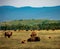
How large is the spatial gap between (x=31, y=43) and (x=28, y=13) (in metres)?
0.50

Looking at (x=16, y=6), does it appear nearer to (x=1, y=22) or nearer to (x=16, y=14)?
(x=16, y=14)

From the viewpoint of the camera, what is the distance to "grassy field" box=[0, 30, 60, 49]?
2736mm

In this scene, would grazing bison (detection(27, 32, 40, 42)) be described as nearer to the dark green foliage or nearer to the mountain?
the dark green foliage

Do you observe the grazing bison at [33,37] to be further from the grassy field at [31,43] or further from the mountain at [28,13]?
the mountain at [28,13]

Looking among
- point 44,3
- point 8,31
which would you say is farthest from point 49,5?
point 8,31

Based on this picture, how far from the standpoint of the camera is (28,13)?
290 centimetres

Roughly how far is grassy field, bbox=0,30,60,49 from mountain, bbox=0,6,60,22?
25cm

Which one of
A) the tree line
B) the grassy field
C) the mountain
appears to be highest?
the mountain

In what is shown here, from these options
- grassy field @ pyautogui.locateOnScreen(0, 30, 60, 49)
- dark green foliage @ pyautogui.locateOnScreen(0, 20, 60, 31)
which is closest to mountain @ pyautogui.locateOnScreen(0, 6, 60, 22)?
dark green foliage @ pyautogui.locateOnScreen(0, 20, 60, 31)

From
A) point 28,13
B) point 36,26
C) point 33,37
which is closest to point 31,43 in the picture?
point 33,37

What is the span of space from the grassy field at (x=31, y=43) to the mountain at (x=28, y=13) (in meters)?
Answer: 0.25

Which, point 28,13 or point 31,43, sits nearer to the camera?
point 31,43

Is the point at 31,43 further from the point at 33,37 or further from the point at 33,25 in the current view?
the point at 33,25

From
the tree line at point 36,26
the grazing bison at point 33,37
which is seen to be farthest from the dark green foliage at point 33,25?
the grazing bison at point 33,37
